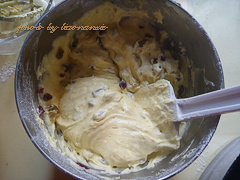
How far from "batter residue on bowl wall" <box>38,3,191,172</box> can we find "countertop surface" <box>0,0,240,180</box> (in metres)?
0.20

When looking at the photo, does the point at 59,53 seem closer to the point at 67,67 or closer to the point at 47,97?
the point at 67,67

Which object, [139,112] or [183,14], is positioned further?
[139,112]

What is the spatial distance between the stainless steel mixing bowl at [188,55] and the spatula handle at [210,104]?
6cm

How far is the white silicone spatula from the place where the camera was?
2.82 ft

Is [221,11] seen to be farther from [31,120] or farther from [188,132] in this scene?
[31,120]

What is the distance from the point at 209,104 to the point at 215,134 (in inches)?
16.2

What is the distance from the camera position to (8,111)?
1235 millimetres

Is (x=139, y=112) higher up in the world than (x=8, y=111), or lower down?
lower down

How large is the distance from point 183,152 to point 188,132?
0.13 meters

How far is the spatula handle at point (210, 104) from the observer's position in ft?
2.82

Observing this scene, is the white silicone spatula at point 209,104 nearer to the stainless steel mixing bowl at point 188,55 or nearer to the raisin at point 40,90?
the stainless steel mixing bowl at point 188,55

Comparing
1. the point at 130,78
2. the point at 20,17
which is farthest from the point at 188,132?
the point at 20,17

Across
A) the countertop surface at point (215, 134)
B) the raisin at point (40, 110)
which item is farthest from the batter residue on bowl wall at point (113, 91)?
the countertop surface at point (215, 134)

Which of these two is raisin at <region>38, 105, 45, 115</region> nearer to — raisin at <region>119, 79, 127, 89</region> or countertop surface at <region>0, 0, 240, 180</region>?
countertop surface at <region>0, 0, 240, 180</region>
